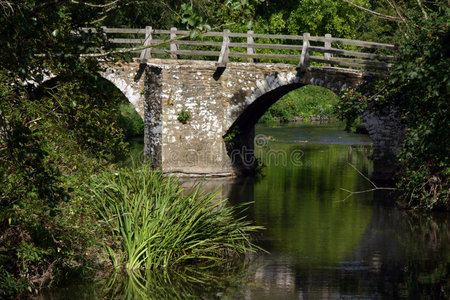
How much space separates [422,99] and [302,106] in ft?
104

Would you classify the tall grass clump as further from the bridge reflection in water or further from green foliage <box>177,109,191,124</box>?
green foliage <box>177,109,191,124</box>

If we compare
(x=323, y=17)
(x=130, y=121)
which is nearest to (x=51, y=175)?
(x=130, y=121)

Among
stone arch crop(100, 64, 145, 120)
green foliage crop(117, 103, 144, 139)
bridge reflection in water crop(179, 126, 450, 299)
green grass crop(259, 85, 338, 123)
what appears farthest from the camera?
green grass crop(259, 85, 338, 123)

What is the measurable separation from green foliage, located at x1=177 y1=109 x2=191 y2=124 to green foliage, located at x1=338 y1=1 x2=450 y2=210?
18.1 ft

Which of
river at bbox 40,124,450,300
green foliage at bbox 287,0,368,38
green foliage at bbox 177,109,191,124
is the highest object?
green foliage at bbox 287,0,368,38

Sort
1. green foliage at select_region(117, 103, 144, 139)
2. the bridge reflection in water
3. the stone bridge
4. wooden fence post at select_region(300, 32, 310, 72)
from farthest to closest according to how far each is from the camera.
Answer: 1. green foliage at select_region(117, 103, 144, 139)
2. the stone bridge
3. wooden fence post at select_region(300, 32, 310, 72)
4. the bridge reflection in water

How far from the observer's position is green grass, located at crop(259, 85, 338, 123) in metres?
43.8

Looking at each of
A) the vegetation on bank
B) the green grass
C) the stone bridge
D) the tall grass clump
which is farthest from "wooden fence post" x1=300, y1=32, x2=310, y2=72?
the green grass

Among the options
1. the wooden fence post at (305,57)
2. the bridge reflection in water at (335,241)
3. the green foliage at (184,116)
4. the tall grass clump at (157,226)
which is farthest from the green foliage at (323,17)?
the tall grass clump at (157,226)

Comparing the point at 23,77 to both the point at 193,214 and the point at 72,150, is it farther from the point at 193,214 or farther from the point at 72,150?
the point at 193,214

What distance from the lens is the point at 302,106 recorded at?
4578 cm

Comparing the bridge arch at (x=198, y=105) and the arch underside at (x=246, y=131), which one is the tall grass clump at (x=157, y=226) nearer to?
the bridge arch at (x=198, y=105)

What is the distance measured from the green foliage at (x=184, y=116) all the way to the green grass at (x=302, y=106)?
67.2 ft

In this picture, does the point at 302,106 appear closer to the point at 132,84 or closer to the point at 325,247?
the point at 132,84
